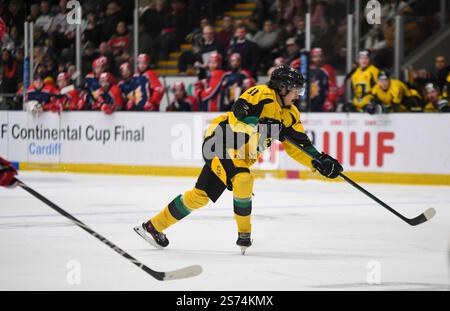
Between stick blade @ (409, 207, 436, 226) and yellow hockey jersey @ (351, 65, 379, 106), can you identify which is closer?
stick blade @ (409, 207, 436, 226)

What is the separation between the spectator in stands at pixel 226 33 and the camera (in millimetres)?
15031

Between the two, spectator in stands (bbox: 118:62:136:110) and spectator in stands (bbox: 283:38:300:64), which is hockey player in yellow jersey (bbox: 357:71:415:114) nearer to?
spectator in stands (bbox: 283:38:300:64)

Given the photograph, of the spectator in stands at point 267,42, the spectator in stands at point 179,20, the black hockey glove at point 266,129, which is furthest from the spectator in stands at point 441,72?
the black hockey glove at point 266,129

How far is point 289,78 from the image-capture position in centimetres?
699

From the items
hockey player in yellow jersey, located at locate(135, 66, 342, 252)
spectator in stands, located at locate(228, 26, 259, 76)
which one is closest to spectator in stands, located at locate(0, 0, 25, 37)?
spectator in stands, located at locate(228, 26, 259, 76)

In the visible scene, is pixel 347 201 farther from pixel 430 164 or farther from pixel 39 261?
pixel 39 261

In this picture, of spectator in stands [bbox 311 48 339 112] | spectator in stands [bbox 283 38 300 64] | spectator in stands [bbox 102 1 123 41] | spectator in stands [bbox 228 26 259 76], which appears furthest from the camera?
spectator in stands [bbox 102 1 123 41]

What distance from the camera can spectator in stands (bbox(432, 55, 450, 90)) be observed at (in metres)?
13.1

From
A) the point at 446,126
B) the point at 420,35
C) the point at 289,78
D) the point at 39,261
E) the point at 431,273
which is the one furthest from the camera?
the point at 420,35

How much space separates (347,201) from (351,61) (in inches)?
118

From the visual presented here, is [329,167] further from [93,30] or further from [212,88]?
[93,30]

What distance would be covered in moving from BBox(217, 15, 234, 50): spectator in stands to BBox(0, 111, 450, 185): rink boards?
1.38 m
